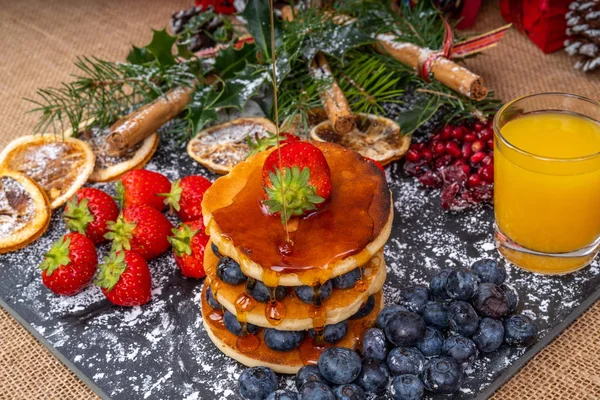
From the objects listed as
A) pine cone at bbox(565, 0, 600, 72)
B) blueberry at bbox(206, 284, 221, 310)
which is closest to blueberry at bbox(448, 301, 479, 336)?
blueberry at bbox(206, 284, 221, 310)

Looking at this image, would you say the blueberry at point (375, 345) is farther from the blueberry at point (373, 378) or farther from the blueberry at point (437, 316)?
the blueberry at point (437, 316)

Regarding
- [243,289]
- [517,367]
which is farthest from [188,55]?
[517,367]

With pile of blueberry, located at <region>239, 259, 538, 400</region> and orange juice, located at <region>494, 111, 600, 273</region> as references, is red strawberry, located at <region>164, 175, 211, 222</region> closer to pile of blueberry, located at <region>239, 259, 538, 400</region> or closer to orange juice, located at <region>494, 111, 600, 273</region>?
pile of blueberry, located at <region>239, 259, 538, 400</region>

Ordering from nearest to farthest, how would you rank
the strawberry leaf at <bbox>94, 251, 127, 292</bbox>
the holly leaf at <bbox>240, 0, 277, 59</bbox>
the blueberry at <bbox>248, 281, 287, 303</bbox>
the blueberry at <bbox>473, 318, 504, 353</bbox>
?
the blueberry at <bbox>248, 281, 287, 303</bbox> < the blueberry at <bbox>473, 318, 504, 353</bbox> < the strawberry leaf at <bbox>94, 251, 127, 292</bbox> < the holly leaf at <bbox>240, 0, 277, 59</bbox>

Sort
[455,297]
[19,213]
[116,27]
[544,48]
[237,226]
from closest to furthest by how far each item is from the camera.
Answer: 1. [237,226]
2. [455,297]
3. [19,213]
4. [544,48]
5. [116,27]

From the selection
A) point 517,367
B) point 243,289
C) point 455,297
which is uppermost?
point 243,289

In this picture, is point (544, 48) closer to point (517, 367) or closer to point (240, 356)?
point (517, 367)

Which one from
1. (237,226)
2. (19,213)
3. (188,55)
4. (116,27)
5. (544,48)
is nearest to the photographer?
(237,226)
